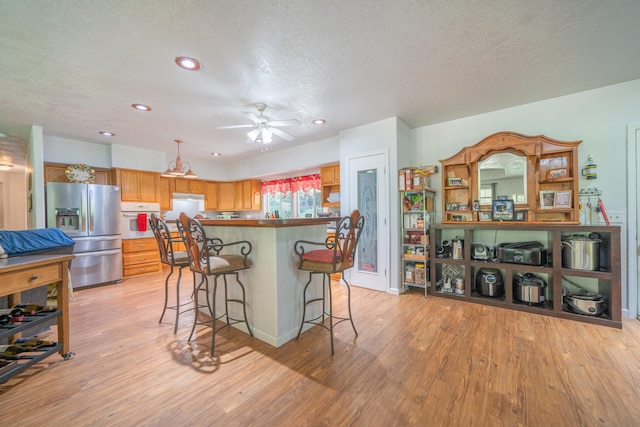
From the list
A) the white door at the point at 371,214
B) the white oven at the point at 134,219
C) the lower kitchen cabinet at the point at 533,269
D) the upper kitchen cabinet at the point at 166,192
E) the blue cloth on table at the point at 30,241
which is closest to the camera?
the blue cloth on table at the point at 30,241

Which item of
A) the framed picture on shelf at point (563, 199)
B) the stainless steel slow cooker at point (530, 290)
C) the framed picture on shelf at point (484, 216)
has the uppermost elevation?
the framed picture on shelf at point (563, 199)

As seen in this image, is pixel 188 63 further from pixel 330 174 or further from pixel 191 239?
pixel 330 174

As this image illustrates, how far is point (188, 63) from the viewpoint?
2201 mm

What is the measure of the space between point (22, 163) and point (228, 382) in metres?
7.62

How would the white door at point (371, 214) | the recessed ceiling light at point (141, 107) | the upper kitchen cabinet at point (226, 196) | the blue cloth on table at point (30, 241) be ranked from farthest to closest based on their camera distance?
the upper kitchen cabinet at point (226, 196) < the white door at point (371, 214) < the recessed ceiling light at point (141, 107) < the blue cloth on table at point (30, 241)

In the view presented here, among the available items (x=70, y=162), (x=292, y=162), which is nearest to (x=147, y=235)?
(x=70, y=162)

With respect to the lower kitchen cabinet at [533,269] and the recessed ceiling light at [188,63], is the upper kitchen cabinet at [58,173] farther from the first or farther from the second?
the lower kitchen cabinet at [533,269]

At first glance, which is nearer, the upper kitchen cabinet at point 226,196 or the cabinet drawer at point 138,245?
the cabinet drawer at point 138,245

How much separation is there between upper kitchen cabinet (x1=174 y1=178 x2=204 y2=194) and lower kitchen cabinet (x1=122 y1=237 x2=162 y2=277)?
1.43 metres

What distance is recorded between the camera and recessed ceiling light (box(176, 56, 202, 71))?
→ 7.04 ft

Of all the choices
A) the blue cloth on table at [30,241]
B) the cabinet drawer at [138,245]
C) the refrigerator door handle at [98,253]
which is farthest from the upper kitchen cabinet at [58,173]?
the blue cloth on table at [30,241]

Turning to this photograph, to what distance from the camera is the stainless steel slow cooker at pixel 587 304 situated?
8.35 ft

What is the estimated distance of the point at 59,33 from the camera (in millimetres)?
1827

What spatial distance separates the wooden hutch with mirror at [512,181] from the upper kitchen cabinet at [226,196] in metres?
5.15
